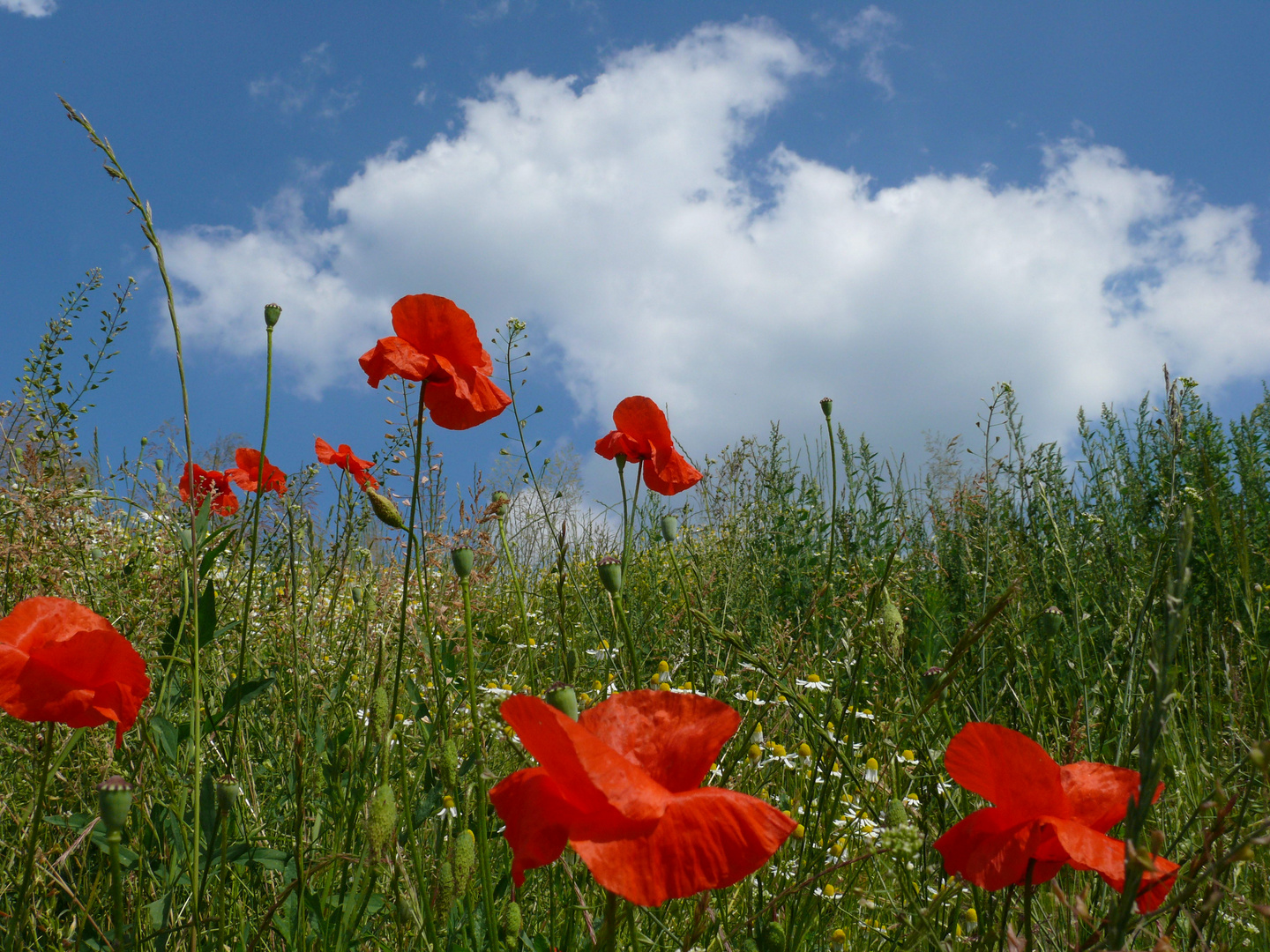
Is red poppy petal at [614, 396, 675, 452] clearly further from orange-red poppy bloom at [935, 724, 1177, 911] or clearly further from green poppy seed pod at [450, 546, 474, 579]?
orange-red poppy bloom at [935, 724, 1177, 911]

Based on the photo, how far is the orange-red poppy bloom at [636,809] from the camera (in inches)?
24.8

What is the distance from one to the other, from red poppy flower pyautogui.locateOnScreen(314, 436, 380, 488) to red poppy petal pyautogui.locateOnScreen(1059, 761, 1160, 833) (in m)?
1.98

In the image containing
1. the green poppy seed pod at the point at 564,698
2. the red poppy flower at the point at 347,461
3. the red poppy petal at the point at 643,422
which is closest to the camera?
the green poppy seed pod at the point at 564,698

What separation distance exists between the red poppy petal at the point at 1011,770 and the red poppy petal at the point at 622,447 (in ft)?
4.24

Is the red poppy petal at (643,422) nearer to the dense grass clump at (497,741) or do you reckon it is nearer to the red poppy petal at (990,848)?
the dense grass clump at (497,741)

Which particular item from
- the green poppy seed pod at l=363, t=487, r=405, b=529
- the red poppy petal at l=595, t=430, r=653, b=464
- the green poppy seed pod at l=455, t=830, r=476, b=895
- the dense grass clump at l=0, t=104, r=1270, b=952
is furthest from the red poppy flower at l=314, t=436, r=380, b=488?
the green poppy seed pod at l=455, t=830, r=476, b=895

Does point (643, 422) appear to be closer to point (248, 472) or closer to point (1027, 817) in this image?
point (1027, 817)

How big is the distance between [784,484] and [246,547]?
3.16m

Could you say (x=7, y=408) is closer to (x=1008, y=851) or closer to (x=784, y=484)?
(x=1008, y=851)

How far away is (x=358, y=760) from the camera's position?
1.67 metres

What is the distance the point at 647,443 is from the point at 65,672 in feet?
4.29

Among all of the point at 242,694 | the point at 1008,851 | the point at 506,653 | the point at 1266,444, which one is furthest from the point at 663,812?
the point at 1266,444

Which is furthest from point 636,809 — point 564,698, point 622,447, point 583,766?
point 622,447

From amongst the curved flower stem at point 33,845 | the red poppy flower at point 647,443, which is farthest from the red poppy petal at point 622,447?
the curved flower stem at point 33,845
